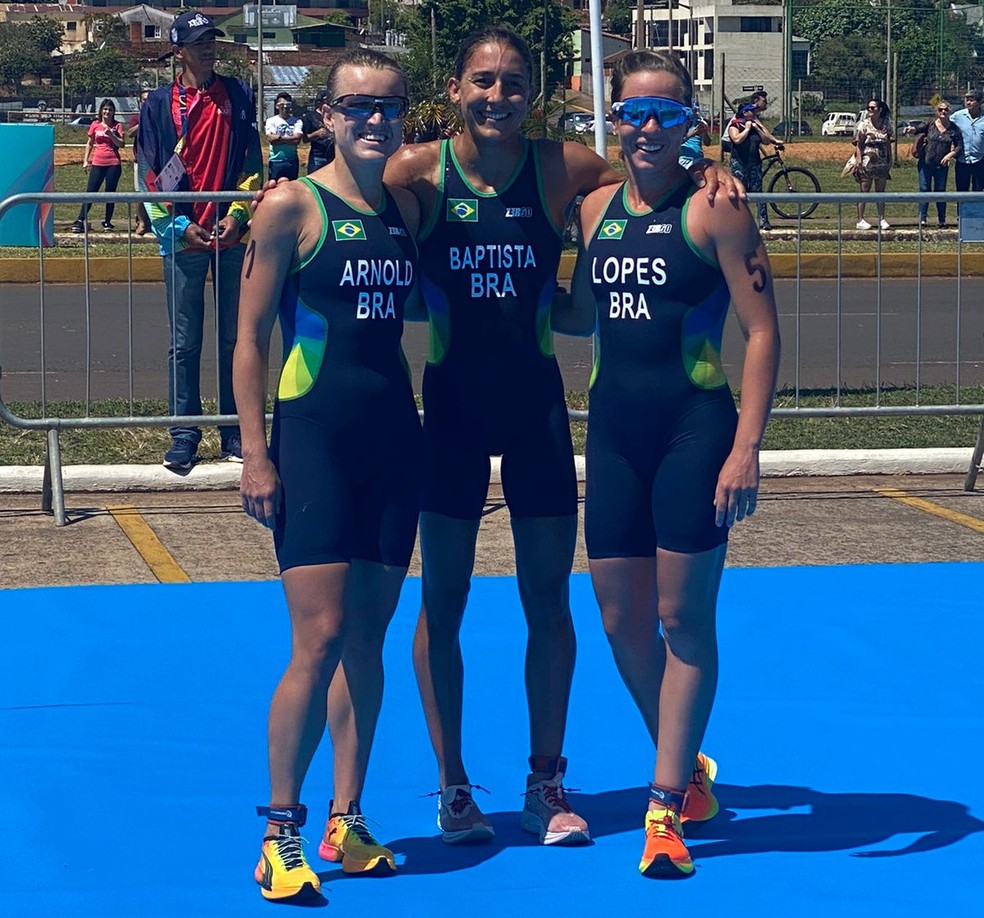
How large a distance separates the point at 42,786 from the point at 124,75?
237ft

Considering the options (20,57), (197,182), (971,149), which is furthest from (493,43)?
(20,57)

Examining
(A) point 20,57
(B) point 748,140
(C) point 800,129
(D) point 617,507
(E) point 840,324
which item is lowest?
(D) point 617,507

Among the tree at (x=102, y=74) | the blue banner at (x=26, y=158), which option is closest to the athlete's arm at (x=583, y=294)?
the blue banner at (x=26, y=158)

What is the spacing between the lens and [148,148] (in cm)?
824

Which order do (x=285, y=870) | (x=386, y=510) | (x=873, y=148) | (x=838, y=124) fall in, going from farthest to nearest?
(x=838, y=124) → (x=873, y=148) → (x=386, y=510) → (x=285, y=870)

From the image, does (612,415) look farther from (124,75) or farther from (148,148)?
(124,75)

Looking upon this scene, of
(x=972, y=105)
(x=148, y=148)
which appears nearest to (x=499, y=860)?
(x=148, y=148)

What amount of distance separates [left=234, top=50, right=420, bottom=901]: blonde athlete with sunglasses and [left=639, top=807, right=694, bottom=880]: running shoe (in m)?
0.63

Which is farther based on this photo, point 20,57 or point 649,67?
point 20,57

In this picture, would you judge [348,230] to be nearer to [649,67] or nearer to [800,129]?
[649,67]

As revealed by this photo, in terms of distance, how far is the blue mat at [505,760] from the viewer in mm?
4070

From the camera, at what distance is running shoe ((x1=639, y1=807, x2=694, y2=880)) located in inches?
163

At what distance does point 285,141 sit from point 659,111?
1055 cm

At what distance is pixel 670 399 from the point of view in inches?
165
